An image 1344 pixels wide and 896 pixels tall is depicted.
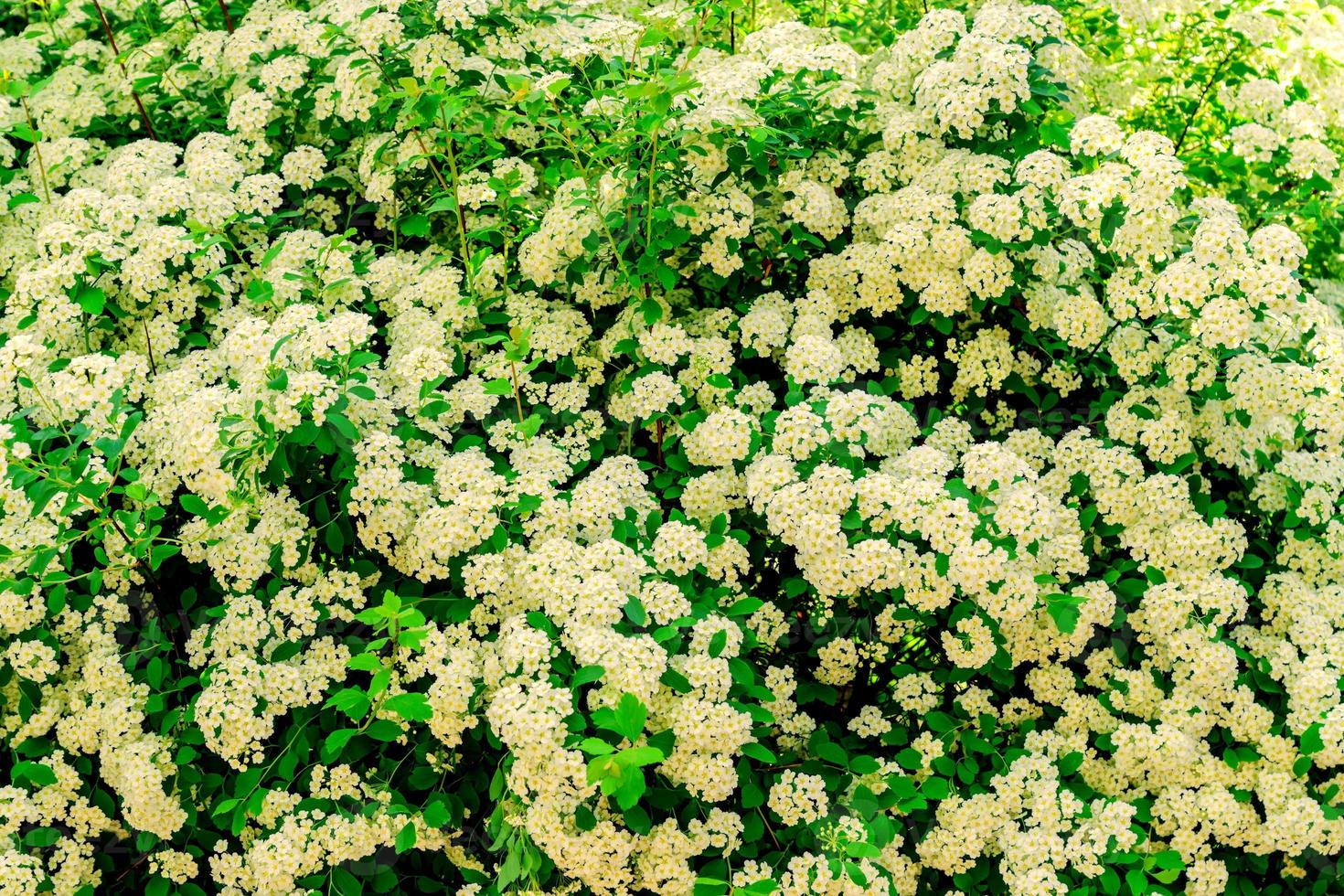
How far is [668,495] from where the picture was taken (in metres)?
3.52

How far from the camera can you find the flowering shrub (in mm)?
3098

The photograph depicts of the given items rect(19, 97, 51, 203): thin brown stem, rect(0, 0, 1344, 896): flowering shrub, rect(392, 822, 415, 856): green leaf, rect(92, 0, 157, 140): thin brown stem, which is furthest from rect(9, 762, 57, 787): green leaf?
rect(92, 0, 157, 140): thin brown stem

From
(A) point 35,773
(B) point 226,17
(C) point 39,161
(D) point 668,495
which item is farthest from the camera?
(B) point 226,17

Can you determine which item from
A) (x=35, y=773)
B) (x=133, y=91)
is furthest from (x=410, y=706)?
(x=133, y=91)

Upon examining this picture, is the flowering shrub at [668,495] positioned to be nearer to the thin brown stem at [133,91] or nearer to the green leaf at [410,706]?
the green leaf at [410,706]

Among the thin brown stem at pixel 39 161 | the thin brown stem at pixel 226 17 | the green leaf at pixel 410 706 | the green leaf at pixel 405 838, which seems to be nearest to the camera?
the green leaf at pixel 410 706

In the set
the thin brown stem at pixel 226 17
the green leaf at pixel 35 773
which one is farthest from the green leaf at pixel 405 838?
the thin brown stem at pixel 226 17

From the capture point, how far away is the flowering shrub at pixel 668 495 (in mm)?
3098

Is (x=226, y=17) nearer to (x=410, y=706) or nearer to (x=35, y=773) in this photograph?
(x=35, y=773)

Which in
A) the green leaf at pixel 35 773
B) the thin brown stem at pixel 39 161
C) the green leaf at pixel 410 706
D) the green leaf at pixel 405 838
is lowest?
the green leaf at pixel 35 773

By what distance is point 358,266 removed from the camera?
12.6 ft

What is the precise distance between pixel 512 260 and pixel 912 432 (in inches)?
56.8

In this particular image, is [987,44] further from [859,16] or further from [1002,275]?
[859,16]

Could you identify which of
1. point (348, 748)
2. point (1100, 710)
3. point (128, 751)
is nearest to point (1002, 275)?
point (1100, 710)
